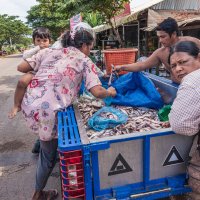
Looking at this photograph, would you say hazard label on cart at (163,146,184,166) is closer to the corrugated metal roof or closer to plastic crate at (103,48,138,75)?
plastic crate at (103,48,138,75)

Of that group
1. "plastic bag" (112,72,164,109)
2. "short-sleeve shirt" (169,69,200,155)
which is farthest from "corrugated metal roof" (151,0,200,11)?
"short-sleeve shirt" (169,69,200,155)

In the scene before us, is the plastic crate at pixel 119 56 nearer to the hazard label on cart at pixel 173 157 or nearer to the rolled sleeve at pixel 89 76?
the rolled sleeve at pixel 89 76

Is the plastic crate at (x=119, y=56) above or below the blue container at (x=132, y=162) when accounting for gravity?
above

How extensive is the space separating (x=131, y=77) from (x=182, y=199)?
5.43 feet

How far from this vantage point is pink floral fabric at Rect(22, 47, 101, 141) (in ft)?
7.26

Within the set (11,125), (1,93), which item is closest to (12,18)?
(1,93)

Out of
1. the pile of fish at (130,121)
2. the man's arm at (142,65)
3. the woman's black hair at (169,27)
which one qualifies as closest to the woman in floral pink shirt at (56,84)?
the pile of fish at (130,121)

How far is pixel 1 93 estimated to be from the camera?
357 inches

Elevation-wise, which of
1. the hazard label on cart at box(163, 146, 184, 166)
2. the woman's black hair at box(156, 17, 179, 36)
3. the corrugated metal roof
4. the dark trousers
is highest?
the corrugated metal roof

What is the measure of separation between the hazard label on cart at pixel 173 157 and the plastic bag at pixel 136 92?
1018 millimetres

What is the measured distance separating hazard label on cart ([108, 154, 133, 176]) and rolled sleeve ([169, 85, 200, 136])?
416 mm

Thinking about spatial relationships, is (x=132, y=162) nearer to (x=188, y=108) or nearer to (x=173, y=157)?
(x=173, y=157)

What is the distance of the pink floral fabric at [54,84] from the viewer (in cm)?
221

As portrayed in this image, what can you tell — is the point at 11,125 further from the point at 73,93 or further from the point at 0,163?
the point at 73,93
